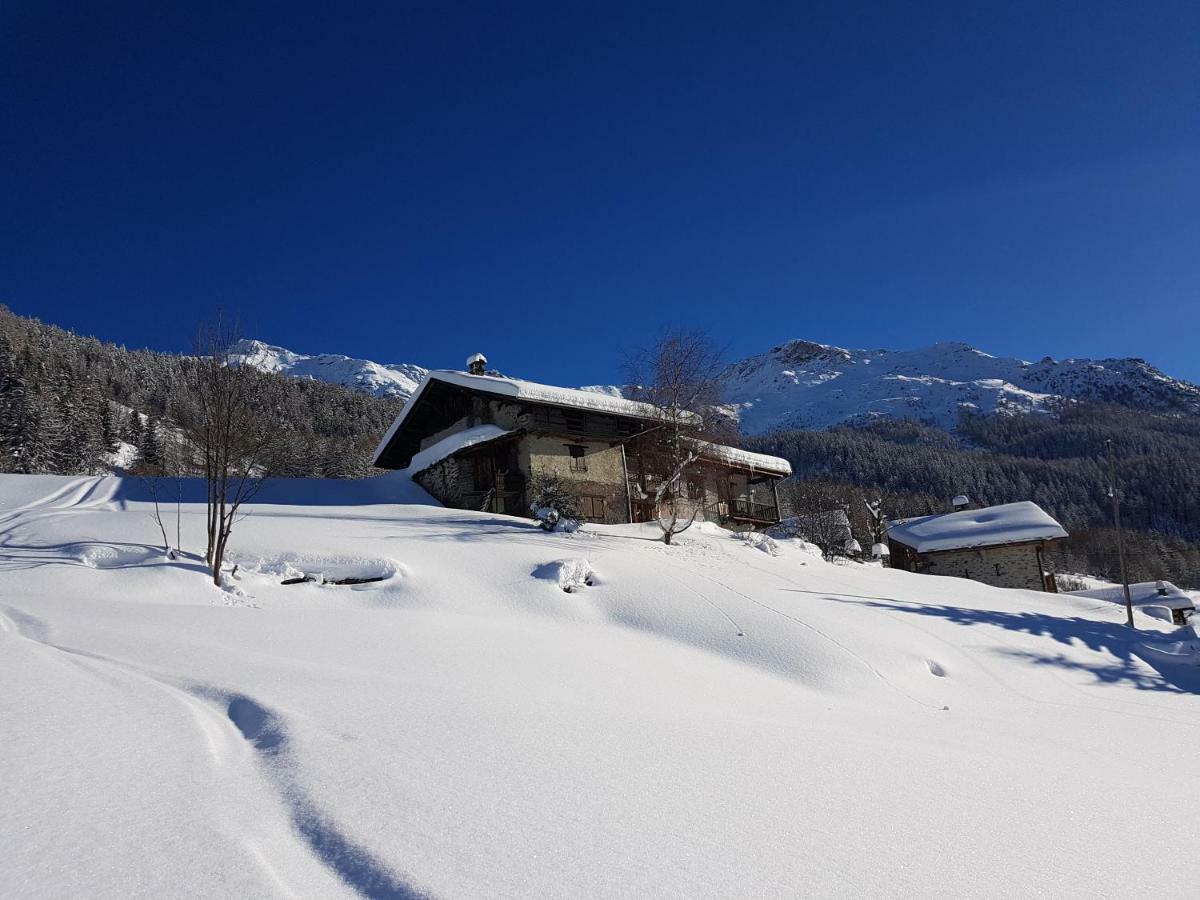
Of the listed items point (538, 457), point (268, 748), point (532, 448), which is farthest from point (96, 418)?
point (268, 748)

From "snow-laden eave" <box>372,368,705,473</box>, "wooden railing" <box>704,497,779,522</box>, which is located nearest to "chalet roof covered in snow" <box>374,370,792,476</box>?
"snow-laden eave" <box>372,368,705,473</box>

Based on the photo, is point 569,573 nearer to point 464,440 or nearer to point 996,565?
point 464,440

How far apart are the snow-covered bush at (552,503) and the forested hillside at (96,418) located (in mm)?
7941

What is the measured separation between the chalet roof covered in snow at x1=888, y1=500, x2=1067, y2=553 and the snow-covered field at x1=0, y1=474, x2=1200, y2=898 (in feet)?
76.2

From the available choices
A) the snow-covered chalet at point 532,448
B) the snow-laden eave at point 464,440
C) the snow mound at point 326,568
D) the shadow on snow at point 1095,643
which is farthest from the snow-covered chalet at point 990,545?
the snow mound at point 326,568

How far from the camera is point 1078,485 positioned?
12338 centimetres

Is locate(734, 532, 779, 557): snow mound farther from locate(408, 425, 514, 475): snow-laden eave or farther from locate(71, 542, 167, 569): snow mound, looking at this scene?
locate(71, 542, 167, 569): snow mound

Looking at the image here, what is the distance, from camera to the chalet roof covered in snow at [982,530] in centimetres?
3444

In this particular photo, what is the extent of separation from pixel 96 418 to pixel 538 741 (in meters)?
65.2

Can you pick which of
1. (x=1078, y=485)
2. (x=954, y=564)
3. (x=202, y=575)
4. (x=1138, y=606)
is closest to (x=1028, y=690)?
(x=202, y=575)

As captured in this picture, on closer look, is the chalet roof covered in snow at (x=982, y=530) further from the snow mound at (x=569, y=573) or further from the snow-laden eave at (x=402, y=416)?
the snow mound at (x=569, y=573)

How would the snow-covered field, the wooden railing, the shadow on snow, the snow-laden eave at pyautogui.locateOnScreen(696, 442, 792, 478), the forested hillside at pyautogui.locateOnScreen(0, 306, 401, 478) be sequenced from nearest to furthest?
the snow-covered field, the shadow on snow, the snow-laden eave at pyautogui.locateOnScreen(696, 442, 792, 478), the wooden railing, the forested hillside at pyautogui.locateOnScreen(0, 306, 401, 478)

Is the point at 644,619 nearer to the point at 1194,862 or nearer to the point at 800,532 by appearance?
the point at 1194,862

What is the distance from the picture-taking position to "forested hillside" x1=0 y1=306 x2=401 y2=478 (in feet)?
138
